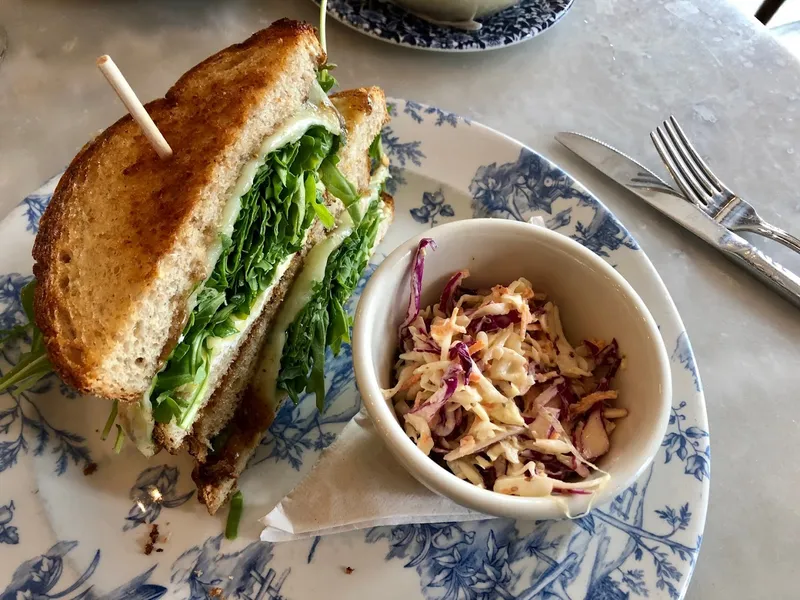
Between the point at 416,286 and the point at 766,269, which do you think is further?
the point at 766,269

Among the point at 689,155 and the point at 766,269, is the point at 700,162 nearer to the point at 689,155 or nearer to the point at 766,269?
the point at 689,155

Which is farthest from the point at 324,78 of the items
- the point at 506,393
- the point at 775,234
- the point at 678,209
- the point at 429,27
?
the point at 775,234

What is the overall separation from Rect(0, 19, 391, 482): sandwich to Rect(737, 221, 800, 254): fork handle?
1130mm

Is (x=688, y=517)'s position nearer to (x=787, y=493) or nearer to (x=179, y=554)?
(x=787, y=493)

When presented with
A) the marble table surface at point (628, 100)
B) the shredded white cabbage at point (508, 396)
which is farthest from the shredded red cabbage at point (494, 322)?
the marble table surface at point (628, 100)

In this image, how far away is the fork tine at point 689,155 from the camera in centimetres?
171

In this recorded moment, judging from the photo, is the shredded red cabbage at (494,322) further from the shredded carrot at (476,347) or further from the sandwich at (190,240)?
the sandwich at (190,240)

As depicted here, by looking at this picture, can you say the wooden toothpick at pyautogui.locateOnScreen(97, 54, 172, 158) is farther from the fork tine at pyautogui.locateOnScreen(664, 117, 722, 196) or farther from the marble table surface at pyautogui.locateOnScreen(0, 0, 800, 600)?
the fork tine at pyautogui.locateOnScreen(664, 117, 722, 196)

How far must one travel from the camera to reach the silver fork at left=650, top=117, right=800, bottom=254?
1.64 meters

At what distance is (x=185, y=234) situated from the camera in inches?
44.2

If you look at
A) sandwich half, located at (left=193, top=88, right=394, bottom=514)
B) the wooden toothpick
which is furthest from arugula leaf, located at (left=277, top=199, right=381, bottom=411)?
Result: the wooden toothpick

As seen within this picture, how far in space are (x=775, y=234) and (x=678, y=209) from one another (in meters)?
0.26

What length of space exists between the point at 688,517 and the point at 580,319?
43 centimetres

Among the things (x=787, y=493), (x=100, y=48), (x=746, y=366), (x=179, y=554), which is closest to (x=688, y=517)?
(x=787, y=493)
